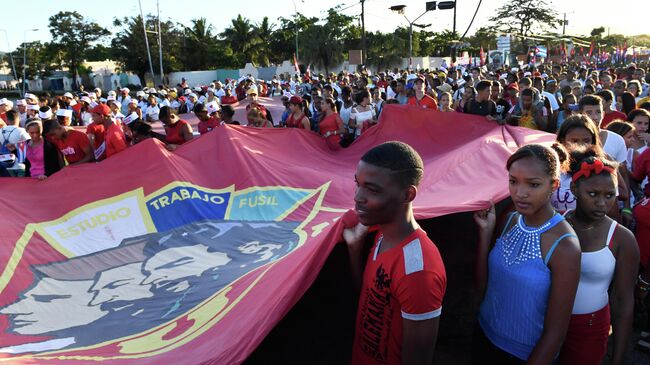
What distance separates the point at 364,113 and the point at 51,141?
207 inches

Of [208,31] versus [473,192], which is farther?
[208,31]

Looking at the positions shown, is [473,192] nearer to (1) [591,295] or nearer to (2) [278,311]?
(1) [591,295]

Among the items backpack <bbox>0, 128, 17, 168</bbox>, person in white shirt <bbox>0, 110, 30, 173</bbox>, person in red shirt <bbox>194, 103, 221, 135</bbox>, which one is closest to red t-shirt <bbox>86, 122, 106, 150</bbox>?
person in white shirt <bbox>0, 110, 30, 173</bbox>

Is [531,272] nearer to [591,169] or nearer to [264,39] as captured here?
[591,169]

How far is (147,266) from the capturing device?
4059 mm

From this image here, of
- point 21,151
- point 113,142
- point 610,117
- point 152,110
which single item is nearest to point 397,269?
point 610,117

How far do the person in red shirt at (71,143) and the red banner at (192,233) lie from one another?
1494mm

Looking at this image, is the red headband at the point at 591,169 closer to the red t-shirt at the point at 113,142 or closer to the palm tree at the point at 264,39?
the red t-shirt at the point at 113,142

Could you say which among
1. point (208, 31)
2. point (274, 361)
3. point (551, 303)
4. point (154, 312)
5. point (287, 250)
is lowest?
point (274, 361)

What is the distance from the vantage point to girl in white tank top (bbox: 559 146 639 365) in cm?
224

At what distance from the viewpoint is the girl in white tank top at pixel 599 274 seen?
224 cm

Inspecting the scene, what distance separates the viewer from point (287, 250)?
12.1 feet

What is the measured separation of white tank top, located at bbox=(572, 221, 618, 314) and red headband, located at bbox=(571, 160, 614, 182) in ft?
1.20

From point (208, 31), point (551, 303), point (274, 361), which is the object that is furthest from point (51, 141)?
point (208, 31)
